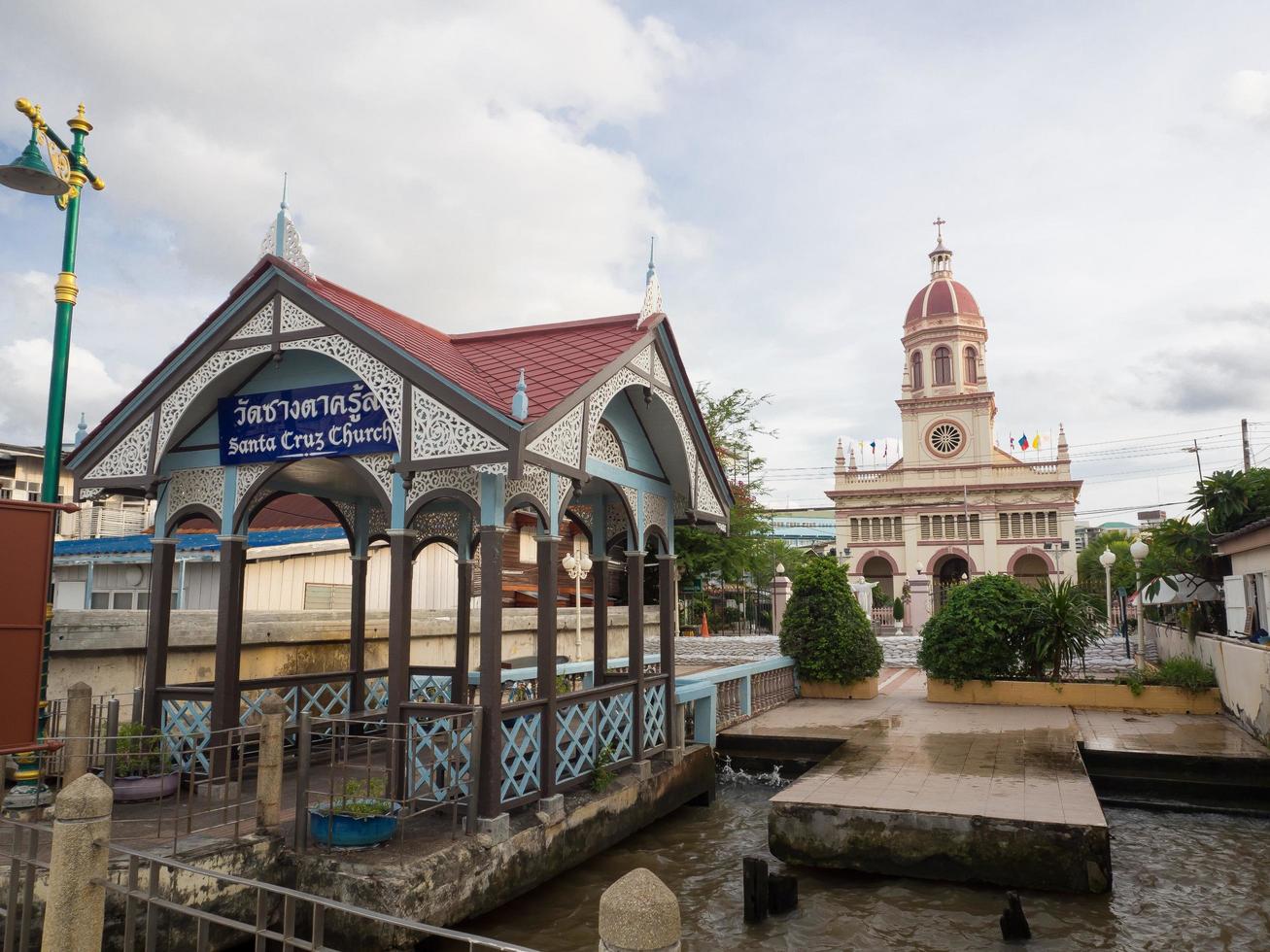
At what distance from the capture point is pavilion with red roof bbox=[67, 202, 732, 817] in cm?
714

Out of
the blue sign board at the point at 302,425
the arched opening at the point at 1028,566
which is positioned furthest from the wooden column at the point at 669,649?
the arched opening at the point at 1028,566

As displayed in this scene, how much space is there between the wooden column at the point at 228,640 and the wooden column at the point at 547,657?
276cm

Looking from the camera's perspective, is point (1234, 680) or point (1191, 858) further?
point (1234, 680)

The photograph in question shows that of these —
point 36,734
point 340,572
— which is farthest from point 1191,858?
point 340,572

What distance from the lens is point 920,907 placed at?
7.23 meters

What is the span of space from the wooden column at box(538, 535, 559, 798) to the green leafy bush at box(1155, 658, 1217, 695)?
11.7 metres

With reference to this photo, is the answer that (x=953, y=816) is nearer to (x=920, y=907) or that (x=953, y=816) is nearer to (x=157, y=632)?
(x=920, y=907)

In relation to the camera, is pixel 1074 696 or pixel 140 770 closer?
pixel 140 770

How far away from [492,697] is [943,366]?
1951 inches

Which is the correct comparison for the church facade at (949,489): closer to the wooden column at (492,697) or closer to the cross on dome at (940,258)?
the cross on dome at (940,258)

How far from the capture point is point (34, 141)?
6.93 m

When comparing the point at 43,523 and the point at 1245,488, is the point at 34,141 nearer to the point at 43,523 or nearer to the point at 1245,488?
the point at 43,523

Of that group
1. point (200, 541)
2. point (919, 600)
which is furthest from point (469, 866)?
point (919, 600)

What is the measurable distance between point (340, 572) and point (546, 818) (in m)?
10.9
